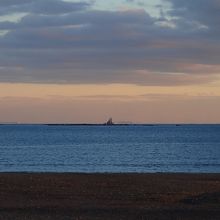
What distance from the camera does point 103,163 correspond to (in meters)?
71.0
